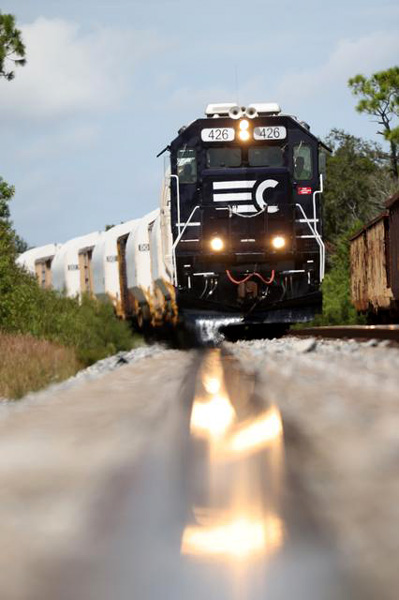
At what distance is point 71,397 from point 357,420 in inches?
127

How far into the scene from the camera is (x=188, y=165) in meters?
17.9

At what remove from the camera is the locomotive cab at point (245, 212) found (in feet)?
58.0

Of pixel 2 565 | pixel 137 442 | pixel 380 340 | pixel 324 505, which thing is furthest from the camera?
pixel 380 340

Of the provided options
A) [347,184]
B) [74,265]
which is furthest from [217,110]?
[347,184]

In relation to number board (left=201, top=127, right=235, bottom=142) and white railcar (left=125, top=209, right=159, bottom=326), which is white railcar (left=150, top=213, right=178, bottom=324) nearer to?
white railcar (left=125, top=209, right=159, bottom=326)

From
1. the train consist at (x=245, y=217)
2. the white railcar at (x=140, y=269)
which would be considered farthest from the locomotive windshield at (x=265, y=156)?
the white railcar at (x=140, y=269)

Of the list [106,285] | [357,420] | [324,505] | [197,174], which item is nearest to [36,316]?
[106,285]

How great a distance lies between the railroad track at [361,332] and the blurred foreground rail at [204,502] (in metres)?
7.28

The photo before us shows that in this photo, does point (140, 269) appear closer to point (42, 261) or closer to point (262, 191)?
point (262, 191)

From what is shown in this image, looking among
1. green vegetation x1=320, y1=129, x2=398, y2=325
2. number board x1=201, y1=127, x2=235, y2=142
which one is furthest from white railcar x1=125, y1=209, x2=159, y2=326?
green vegetation x1=320, y1=129, x2=398, y2=325

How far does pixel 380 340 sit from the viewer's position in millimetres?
12602

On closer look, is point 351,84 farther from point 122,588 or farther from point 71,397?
point 122,588

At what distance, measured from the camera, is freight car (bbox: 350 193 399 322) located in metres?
21.7

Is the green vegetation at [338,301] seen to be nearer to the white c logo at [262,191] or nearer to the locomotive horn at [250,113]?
the white c logo at [262,191]
